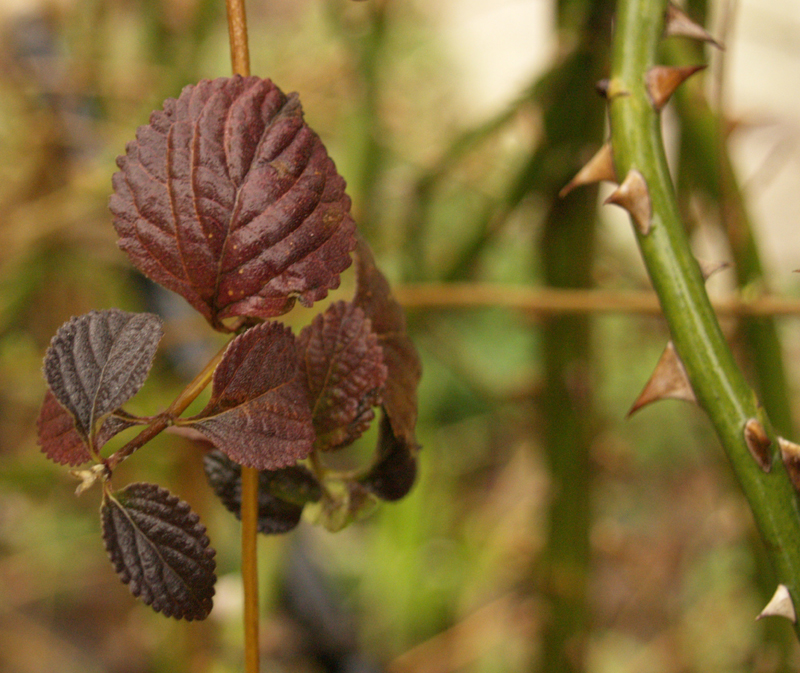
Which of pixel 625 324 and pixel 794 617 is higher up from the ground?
pixel 794 617

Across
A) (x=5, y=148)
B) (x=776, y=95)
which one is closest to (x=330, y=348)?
(x=5, y=148)

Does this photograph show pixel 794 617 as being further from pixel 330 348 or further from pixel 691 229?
pixel 691 229

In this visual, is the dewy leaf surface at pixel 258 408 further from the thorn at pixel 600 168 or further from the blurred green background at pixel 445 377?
Result: the blurred green background at pixel 445 377

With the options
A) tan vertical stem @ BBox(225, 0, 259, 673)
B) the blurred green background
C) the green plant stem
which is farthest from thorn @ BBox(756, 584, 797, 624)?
the blurred green background

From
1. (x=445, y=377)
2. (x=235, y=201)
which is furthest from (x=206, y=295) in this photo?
(x=445, y=377)

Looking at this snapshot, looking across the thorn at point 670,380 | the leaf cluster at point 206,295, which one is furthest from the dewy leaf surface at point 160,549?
the thorn at point 670,380

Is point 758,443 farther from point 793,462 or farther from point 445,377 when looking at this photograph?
point 445,377
